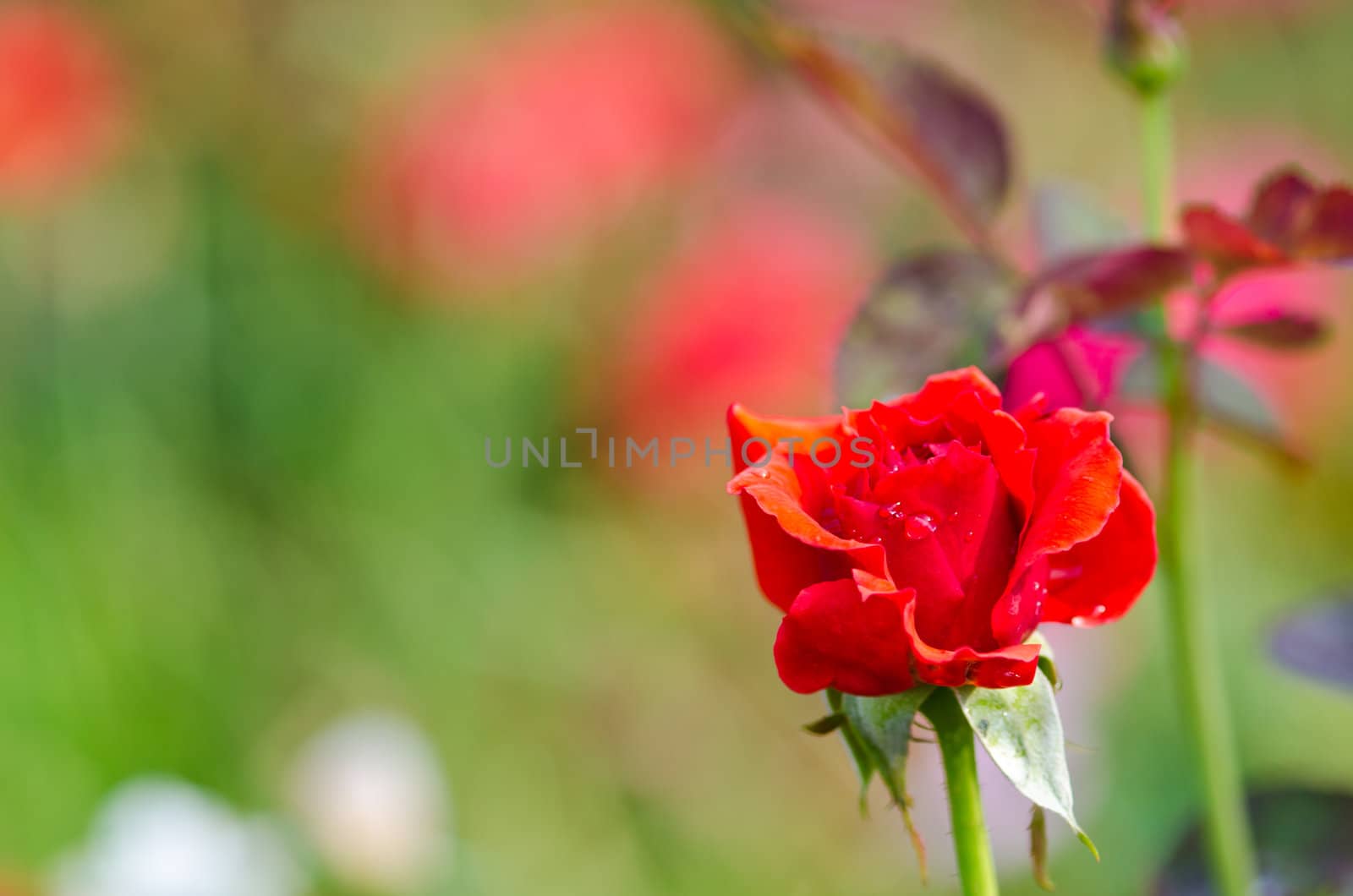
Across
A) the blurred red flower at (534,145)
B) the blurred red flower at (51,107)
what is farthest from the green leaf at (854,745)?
the blurred red flower at (51,107)

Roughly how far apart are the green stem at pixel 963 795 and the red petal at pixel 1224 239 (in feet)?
0.51

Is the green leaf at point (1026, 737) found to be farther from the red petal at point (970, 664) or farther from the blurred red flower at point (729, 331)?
the blurred red flower at point (729, 331)

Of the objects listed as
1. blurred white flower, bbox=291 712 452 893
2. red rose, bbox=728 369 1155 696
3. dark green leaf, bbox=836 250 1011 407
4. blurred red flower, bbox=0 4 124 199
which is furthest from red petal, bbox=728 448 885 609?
blurred red flower, bbox=0 4 124 199

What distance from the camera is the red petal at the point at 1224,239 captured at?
330 millimetres

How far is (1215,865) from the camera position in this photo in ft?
1.24

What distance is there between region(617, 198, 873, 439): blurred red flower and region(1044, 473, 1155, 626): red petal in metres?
0.77

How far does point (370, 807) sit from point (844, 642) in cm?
70

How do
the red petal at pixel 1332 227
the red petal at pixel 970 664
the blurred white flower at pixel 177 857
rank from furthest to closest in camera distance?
the blurred white flower at pixel 177 857, the red petal at pixel 1332 227, the red petal at pixel 970 664

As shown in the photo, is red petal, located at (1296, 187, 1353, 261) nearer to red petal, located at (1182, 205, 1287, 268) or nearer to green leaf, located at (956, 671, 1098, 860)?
red petal, located at (1182, 205, 1287, 268)

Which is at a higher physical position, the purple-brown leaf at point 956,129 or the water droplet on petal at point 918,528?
the purple-brown leaf at point 956,129

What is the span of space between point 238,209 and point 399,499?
44 centimetres

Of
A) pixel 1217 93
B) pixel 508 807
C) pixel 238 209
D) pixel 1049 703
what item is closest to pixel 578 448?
pixel 508 807

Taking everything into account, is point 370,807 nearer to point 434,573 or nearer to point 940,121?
point 434,573

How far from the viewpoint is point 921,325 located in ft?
1.21
